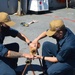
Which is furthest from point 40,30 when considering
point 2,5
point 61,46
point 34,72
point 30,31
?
point 61,46

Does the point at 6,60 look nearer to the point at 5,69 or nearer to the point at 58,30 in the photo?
the point at 5,69

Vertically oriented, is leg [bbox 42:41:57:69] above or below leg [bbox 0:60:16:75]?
above

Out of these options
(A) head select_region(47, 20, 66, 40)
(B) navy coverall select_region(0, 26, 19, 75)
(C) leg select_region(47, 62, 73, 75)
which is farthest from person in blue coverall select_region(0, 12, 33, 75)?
(A) head select_region(47, 20, 66, 40)

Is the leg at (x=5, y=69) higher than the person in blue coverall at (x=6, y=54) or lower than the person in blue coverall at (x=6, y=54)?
lower

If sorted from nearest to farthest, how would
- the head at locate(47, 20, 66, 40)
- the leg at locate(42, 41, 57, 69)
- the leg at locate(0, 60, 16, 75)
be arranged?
1. the head at locate(47, 20, 66, 40)
2. the leg at locate(0, 60, 16, 75)
3. the leg at locate(42, 41, 57, 69)

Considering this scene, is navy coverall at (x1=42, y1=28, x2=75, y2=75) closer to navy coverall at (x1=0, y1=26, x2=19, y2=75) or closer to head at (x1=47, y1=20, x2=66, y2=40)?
head at (x1=47, y1=20, x2=66, y2=40)

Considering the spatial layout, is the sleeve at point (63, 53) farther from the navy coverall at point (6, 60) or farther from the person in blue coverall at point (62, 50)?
the navy coverall at point (6, 60)

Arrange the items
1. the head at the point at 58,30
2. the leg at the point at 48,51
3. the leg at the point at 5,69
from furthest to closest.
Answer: the leg at the point at 48,51 < the leg at the point at 5,69 < the head at the point at 58,30

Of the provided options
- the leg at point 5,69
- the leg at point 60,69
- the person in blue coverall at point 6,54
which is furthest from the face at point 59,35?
the leg at point 5,69

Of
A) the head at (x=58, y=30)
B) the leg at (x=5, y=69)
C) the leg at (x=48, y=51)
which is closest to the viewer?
the head at (x=58, y=30)

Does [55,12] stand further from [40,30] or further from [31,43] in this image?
[31,43]

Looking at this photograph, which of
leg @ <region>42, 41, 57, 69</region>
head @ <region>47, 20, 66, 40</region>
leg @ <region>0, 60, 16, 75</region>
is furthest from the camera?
leg @ <region>42, 41, 57, 69</region>

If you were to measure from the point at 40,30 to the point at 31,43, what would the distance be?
10.8 feet

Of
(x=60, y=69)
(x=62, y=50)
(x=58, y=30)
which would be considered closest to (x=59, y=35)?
(x=58, y=30)
